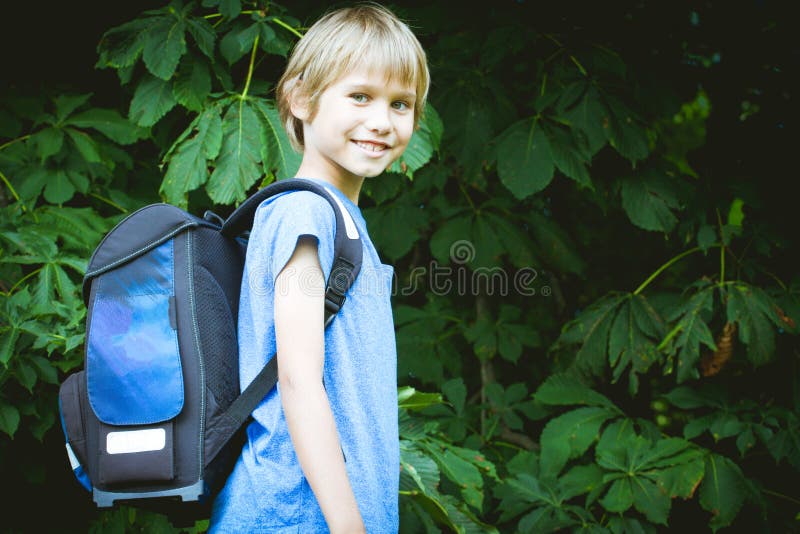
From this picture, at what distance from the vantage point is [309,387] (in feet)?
3.47

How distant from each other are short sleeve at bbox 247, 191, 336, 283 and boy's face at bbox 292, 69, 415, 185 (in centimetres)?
15

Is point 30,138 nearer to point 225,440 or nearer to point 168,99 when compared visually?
point 168,99

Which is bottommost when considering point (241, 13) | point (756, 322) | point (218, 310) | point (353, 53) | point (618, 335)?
point (618, 335)

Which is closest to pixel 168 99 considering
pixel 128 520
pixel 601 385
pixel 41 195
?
pixel 41 195

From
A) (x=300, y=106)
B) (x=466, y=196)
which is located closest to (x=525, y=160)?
(x=466, y=196)

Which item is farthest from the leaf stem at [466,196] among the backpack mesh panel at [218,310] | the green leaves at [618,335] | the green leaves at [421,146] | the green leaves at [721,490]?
the backpack mesh panel at [218,310]

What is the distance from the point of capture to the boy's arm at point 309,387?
1.04 meters

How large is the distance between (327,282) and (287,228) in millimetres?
98

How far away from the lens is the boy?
107 centimetres

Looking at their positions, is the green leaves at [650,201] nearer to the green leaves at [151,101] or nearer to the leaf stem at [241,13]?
the leaf stem at [241,13]

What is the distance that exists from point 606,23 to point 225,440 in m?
2.37

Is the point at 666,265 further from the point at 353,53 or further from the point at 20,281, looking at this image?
the point at 20,281

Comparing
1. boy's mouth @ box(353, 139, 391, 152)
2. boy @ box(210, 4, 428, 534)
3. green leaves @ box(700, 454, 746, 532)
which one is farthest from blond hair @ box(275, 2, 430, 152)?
green leaves @ box(700, 454, 746, 532)

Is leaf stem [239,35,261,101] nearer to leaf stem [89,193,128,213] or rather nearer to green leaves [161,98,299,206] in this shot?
green leaves [161,98,299,206]
